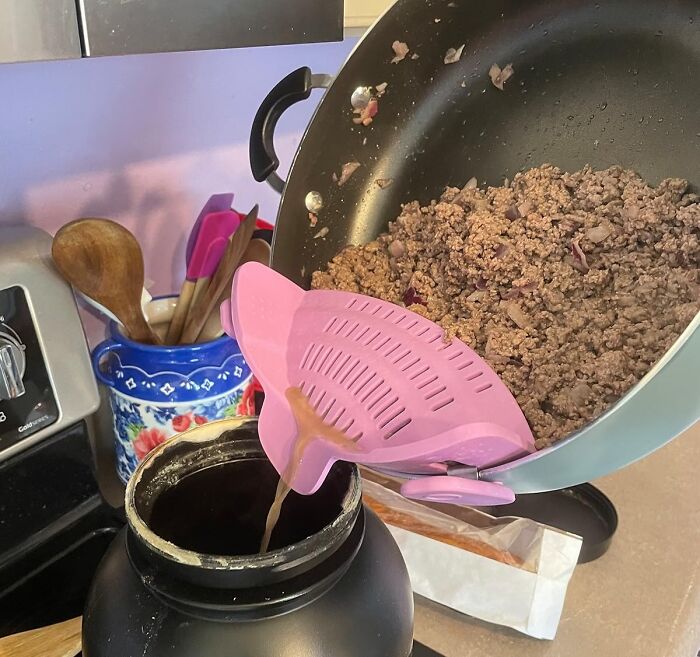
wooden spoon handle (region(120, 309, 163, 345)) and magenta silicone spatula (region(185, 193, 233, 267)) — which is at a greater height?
magenta silicone spatula (region(185, 193, 233, 267))

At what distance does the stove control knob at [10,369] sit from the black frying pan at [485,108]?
200mm

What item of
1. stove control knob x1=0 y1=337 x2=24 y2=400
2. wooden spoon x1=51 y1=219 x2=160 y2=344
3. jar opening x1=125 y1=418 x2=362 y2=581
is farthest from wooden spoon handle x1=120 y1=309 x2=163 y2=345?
jar opening x1=125 y1=418 x2=362 y2=581

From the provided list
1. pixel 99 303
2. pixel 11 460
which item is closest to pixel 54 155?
pixel 99 303

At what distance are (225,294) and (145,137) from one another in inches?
7.3

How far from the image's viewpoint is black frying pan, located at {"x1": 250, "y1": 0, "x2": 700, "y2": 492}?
0.56 m

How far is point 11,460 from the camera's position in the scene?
55 cm

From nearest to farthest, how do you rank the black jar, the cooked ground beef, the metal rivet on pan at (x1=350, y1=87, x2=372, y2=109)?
the black jar
the cooked ground beef
the metal rivet on pan at (x1=350, y1=87, x2=372, y2=109)

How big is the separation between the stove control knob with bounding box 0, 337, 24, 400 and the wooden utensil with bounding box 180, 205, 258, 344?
16 cm

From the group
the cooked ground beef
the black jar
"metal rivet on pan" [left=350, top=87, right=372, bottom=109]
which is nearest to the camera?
the black jar

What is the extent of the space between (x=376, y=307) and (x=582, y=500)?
34cm

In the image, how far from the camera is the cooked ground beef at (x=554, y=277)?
48 cm

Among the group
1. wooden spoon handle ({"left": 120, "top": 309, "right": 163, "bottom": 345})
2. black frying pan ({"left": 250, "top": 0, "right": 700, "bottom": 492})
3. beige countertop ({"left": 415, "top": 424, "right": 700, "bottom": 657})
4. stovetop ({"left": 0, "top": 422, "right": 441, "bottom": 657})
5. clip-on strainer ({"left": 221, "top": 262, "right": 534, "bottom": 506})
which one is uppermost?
black frying pan ({"left": 250, "top": 0, "right": 700, "bottom": 492})

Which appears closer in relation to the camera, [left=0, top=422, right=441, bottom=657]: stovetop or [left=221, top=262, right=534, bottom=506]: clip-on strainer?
[left=221, top=262, right=534, bottom=506]: clip-on strainer

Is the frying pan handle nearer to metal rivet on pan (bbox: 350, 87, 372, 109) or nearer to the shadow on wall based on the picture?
metal rivet on pan (bbox: 350, 87, 372, 109)
